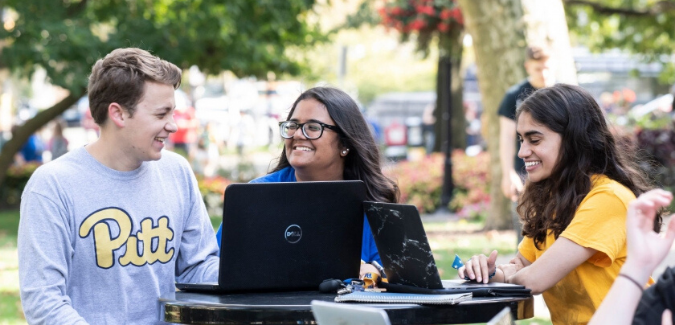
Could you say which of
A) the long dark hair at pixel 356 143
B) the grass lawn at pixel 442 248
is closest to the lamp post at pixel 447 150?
the grass lawn at pixel 442 248

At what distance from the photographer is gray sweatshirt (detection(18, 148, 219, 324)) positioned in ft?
10.1

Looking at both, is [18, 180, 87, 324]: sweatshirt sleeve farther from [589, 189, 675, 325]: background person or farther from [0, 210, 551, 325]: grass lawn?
[0, 210, 551, 325]: grass lawn

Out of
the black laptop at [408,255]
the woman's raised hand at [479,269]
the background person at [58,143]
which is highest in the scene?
the background person at [58,143]

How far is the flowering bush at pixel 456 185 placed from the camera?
14.0m

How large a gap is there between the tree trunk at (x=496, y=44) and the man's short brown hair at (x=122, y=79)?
24.4 feet

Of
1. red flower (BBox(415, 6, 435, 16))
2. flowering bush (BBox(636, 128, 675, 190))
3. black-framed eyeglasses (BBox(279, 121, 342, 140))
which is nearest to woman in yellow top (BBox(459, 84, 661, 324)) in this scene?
black-framed eyeglasses (BBox(279, 121, 342, 140))

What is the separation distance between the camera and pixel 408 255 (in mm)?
2992

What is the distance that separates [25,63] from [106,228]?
9.46 m

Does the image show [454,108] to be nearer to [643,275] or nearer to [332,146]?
[332,146]

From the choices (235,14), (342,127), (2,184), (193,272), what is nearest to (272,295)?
(193,272)

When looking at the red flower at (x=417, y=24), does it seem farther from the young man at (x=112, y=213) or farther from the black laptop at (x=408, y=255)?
the black laptop at (x=408, y=255)

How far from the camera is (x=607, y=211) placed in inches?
123

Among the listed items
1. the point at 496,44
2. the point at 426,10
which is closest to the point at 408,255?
the point at 496,44

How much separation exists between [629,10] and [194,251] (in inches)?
539
